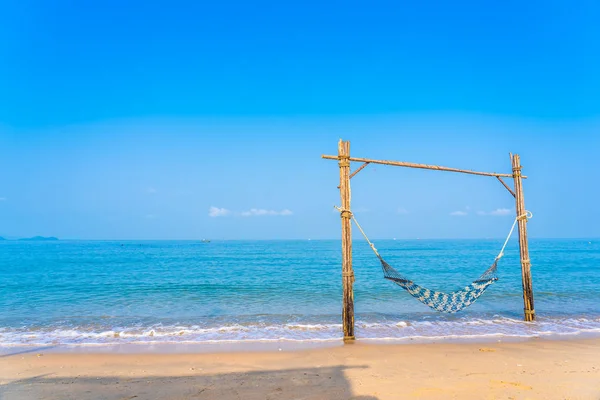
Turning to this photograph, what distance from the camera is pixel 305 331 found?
9047 millimetres

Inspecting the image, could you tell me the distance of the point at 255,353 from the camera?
7.02m

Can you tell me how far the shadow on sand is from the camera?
194 inches

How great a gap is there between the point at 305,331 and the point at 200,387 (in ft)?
13.6

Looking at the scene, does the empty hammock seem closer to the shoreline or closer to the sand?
the shoreline

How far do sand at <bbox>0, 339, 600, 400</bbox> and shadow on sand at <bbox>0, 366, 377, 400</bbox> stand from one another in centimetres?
1

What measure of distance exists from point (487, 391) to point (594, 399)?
115 centimetres

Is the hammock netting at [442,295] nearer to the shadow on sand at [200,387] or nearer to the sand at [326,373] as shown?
the sand at [326,373]

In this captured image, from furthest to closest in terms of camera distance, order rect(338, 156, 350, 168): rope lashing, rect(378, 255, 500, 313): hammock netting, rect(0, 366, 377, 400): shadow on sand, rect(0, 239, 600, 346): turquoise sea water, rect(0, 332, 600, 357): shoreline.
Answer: rect(0, 239, 600, 346): turquoise sea water
rect(378, 255, 500, 313): hammock netting
rect(338, 156, 350, 168): rope lashing
rect(0, 332, 600, 357): shoreline
rect(0, 366, 377, 400): shadow on sand

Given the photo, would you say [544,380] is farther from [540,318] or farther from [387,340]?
[540,318]

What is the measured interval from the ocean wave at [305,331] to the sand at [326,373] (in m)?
0.99

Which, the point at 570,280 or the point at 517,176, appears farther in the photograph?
the point at 570,280

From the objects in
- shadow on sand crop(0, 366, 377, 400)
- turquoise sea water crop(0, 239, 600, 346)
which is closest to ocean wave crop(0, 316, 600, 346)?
turquoise sea water crop(0, 239, 600, 346)

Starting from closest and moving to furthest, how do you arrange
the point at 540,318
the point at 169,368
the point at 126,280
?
the point at 169,368, the point at 540,318, the point at 126,280

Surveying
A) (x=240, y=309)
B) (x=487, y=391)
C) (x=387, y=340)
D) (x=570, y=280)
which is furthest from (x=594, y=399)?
(x=570, y=280)
